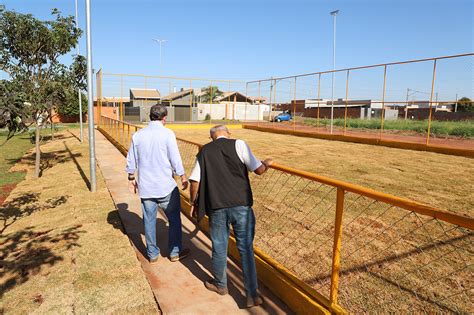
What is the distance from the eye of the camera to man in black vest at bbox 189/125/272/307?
285 centimetres

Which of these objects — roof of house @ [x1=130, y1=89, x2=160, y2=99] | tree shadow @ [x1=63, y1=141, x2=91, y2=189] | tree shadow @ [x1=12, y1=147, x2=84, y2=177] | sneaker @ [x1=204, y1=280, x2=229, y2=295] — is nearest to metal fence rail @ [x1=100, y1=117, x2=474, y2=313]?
sneaker @ [x1=204, y1=280, x2=229, y2=295]

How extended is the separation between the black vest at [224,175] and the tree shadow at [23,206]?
408 centimetres

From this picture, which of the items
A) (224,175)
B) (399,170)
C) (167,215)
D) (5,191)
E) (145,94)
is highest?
(145,94)

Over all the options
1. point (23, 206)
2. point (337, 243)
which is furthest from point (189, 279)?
point (23, 206)

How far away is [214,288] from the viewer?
3230 millimetres

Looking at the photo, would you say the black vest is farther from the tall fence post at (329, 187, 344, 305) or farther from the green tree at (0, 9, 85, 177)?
the green tree at (0, 9, 85, 177)

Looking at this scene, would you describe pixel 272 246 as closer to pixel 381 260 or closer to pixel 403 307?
pixel 381 260

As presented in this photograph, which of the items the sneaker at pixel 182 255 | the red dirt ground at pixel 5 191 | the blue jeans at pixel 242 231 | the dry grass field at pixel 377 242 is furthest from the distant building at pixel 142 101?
the blue jeans at pixel 242 231

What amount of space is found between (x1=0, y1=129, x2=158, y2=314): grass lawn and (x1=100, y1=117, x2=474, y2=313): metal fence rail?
1682 mm

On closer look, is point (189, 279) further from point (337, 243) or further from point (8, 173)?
point (8, 173)

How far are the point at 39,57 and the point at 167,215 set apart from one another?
735 centimetres

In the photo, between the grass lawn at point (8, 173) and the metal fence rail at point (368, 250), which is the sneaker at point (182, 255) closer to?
the metal fence rail at point (368, 250)

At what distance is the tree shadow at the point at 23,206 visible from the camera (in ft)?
18.3

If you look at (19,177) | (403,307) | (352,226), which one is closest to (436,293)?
(403,307)
